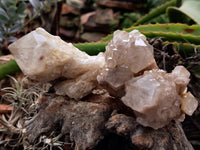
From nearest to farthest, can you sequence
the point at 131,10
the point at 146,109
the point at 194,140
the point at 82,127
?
the point at 146,109 < the point at 82,127 < the point at 194,140 < the point at 131,10

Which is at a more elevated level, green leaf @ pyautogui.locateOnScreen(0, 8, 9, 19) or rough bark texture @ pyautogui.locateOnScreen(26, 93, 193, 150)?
green leaf @ pyautogui.locateOnScreen(0, 8, 9, 19)

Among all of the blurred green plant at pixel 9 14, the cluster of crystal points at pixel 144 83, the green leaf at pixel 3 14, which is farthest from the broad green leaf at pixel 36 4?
the cluster of crystal points at pixel 144 83

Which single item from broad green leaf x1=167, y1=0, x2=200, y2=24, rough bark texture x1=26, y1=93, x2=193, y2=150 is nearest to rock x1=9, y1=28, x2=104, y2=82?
rough bark texture x1=26, y1=93, x2=193, y2=150

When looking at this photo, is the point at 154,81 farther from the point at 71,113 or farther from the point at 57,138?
the point at 57,138

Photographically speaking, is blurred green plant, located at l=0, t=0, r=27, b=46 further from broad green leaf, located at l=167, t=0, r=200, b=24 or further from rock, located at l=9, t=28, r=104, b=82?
broad green leaf, located at l=167, t=0, r=200, b=24

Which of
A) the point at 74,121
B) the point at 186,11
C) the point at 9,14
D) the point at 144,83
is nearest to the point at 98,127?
the point at 74,121

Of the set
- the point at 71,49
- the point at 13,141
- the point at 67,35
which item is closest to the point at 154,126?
the point at 71,49

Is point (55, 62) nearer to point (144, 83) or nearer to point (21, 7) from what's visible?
point (144, 83)
